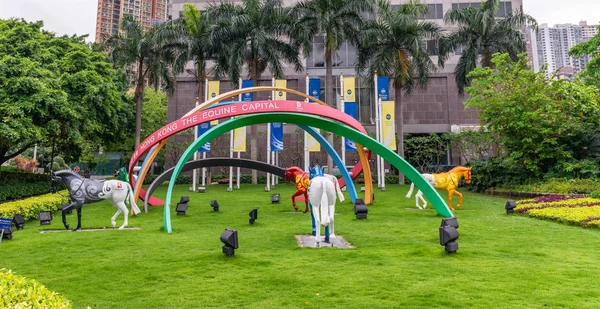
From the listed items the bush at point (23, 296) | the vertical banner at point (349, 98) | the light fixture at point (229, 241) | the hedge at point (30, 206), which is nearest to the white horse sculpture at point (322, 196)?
the light fixture at point (229, 241)

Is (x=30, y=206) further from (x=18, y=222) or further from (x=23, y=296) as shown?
(x=23, y=296)

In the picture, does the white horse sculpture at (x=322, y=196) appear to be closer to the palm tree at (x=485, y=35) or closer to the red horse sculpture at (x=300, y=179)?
the red horse sculpture at (x=300, y=179)

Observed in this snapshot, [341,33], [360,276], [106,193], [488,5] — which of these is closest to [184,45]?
[341,33]

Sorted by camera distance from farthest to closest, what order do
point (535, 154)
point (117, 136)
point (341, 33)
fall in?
1. point (117, 136)
2. point (341, 33)
3. point (535, 154)

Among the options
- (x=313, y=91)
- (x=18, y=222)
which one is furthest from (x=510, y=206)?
(x=18, y=222)

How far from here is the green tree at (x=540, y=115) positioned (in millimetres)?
20177

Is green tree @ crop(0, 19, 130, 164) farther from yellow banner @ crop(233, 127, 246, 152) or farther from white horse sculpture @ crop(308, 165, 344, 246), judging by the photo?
white horse sculpture @ crop(308, 165, 344, 246)

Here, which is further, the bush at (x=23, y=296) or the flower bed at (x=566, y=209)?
the flower bed at (x=566, y=209)

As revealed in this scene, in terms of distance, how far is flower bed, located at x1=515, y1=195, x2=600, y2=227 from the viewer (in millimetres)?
11797

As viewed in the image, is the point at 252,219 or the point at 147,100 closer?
the point at 252,219

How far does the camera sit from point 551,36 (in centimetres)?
12712

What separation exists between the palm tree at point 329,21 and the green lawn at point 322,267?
1718 centimetres

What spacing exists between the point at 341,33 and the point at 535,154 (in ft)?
47.1

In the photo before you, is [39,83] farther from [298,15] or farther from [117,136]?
[298,15]
